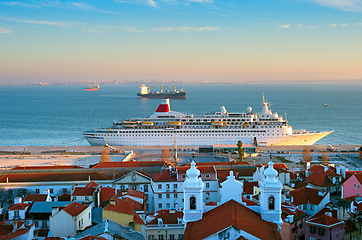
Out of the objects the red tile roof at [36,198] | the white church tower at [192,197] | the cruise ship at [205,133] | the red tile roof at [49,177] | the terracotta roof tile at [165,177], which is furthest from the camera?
the cruise ship at [205,133]

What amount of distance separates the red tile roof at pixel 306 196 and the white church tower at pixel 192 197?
22.4ft

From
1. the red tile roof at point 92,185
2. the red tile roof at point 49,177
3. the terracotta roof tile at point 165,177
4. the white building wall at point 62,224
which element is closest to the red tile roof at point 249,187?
the terracotta roof tile at point 165,177

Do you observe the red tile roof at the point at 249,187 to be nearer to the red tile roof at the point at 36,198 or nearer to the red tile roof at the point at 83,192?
the red tile roof at the point at 83,192

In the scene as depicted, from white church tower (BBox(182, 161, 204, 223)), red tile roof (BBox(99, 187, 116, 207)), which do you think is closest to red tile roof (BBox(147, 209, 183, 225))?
white church tower (BBox(182, 161, 204, 223))

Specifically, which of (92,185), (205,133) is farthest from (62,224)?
(205,133)

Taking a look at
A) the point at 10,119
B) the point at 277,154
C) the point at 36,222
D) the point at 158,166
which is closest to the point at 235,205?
the point at 36,222

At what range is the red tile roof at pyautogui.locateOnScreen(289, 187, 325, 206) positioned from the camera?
19344 mm

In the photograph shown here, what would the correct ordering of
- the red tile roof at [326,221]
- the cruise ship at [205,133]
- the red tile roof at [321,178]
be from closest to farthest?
the red tile roof at [326,221] < the red tile roof at [321,178] < the cruise ship at [205,133]

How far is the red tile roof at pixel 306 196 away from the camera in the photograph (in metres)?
19.3

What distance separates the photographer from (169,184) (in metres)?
23.3

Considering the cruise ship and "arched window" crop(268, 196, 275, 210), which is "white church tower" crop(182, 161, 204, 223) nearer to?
"arched window" crop(268, 196, 275, 210)

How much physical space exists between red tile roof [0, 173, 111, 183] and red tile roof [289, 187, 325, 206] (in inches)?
469

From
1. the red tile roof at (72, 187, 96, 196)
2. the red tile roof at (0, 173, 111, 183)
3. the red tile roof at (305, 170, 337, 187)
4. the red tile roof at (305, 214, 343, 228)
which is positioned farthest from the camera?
the red tile roof at (0, 173, 111, 183)

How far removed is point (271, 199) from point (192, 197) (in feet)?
8.87
